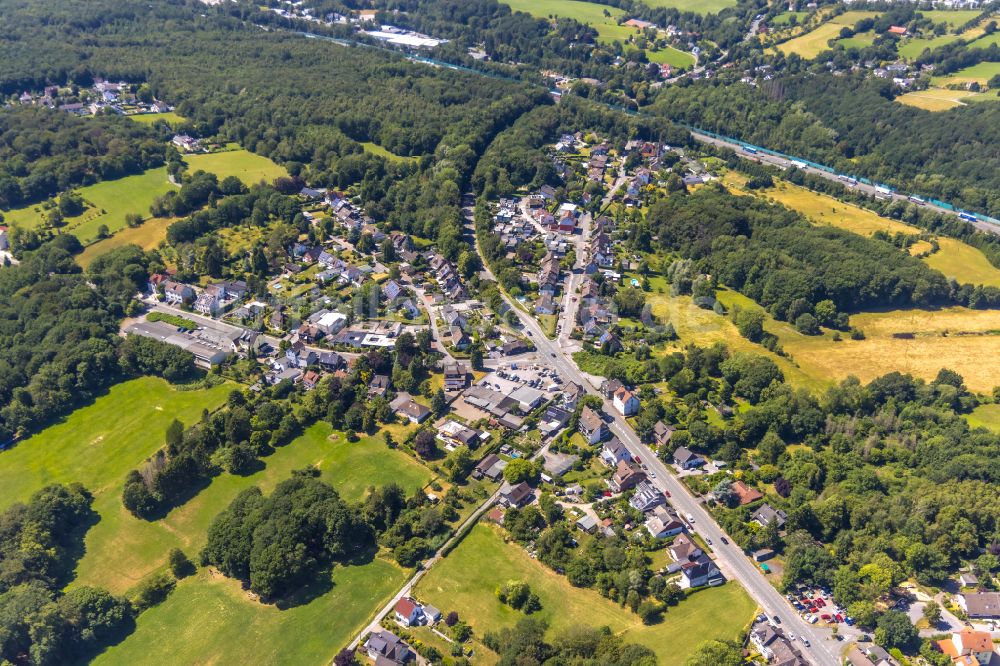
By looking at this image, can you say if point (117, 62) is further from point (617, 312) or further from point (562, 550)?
point (562, 550)

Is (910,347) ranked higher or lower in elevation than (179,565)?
higher

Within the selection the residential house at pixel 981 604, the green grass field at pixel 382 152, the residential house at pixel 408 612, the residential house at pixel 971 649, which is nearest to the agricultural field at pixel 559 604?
the residential house at pixel 408 612

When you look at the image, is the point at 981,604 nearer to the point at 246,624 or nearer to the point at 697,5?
the point at 246,624

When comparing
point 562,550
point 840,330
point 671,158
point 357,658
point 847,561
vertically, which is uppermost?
point 671,158

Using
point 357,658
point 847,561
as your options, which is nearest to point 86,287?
point 357,658

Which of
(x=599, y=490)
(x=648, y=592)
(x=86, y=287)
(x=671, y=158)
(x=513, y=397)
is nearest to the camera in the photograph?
(x=648, y=592)

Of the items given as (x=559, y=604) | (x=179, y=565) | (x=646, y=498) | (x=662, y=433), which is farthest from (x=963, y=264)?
(x=179, y=565)

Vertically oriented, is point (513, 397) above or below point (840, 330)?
below

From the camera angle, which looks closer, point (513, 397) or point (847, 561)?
point (847, 561)
